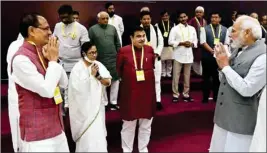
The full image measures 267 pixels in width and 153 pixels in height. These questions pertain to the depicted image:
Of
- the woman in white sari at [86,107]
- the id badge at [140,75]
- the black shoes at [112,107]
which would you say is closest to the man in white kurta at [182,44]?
the black shoes at [112,107]

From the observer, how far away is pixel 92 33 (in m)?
4.93

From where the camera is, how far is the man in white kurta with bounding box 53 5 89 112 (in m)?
4.60

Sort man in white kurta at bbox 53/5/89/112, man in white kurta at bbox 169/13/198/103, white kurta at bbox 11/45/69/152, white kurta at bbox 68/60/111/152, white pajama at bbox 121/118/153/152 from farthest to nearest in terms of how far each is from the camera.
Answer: man in white kurta at bbox 169/13/198/103 < man in white kurta at bbox 53/5/89/112 < white pajama at bbox 121/118/153/152 < white kurta at bbox 68/60/111/152 < white kurta at bbox 11/45/69/152

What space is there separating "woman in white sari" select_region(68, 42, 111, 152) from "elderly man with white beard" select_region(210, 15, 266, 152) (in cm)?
121

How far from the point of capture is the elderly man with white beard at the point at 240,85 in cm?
222

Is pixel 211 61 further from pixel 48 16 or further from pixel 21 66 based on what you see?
pixel 21 66

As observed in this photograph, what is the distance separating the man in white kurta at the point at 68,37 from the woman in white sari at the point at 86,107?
4.27ft

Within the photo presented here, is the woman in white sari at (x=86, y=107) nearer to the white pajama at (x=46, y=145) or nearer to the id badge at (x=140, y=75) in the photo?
the id badge at (x=140, y=75)

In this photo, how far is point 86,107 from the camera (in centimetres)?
333

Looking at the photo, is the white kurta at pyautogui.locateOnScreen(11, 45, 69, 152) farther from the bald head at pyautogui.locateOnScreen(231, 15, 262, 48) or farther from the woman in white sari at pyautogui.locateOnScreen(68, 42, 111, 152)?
the woman in white sari at pyautogui.locateOnScreen(68, 42, 111, 152)

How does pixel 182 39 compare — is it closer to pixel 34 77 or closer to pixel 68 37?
pixel 68 37

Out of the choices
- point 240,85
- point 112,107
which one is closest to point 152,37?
point 112,107

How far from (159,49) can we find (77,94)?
6.29ft

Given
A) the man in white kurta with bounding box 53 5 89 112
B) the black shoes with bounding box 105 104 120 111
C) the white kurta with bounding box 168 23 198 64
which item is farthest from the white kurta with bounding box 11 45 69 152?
the white kurta with bounding box 168 23 198 64
